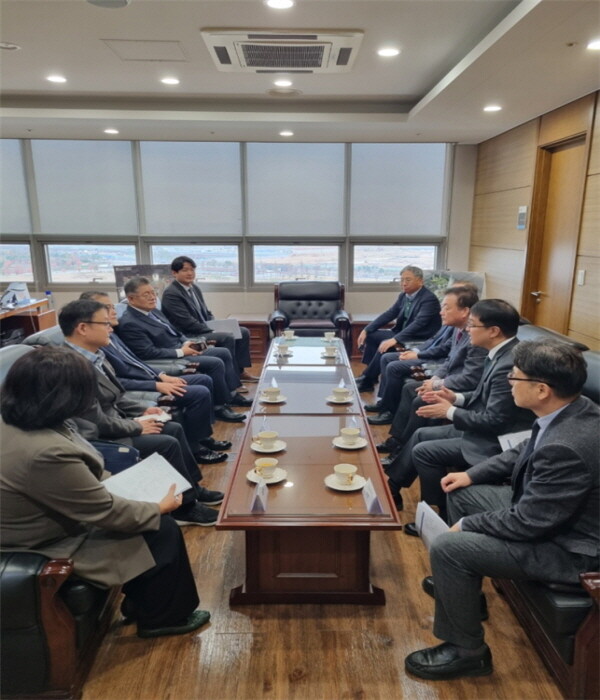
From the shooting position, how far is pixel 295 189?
602 cm

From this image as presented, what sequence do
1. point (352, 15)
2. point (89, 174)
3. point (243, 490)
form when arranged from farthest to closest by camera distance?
point (89, 174)
point (352, 15)
point (243, 490)

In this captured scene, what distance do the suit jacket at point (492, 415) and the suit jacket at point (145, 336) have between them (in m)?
2.26

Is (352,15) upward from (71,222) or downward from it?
upward

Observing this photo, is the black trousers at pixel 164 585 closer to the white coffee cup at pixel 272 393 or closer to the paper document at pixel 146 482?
the paper document at pixel 146 482

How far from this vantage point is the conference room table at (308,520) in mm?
1720

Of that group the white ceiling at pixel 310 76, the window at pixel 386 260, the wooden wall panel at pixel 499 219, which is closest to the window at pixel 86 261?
the white ceiling at pixel 310 76

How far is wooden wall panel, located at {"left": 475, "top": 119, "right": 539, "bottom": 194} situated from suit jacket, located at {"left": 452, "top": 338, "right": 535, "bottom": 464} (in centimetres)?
287

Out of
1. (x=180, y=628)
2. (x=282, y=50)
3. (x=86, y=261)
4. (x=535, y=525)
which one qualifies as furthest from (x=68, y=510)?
(x=86, y=261)

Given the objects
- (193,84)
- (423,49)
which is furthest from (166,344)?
(423,49)

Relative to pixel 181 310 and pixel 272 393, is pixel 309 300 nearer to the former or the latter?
pixel 181 310

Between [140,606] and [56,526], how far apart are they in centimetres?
51

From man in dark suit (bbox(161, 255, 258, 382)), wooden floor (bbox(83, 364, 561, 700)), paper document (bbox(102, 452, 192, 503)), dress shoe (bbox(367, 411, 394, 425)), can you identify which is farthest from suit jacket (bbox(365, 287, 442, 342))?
paper document (bbox(102, 452, 192, 503))

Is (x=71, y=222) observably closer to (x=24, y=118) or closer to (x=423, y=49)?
(x=24, y=118)

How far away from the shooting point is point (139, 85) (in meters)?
3.99
